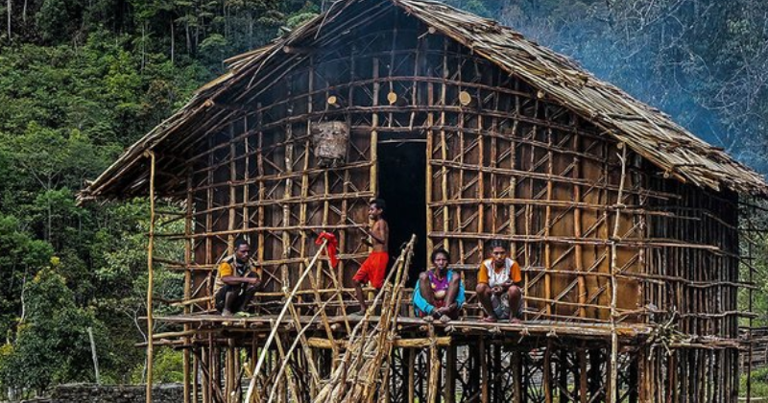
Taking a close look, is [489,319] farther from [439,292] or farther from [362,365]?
[362,365]

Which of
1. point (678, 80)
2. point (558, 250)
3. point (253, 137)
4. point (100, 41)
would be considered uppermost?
point (100, 41)

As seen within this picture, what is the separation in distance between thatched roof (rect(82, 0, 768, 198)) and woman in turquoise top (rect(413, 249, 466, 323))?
202 cm

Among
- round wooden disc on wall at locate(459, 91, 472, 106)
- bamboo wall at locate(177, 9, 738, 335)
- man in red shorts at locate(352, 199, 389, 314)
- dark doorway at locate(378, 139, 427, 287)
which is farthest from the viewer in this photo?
dark doorway at locate(378, 139, 427, 287)

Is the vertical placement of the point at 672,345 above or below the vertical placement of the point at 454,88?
below

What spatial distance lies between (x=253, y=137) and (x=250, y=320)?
241 cm

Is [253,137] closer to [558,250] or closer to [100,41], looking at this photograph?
[558,250]

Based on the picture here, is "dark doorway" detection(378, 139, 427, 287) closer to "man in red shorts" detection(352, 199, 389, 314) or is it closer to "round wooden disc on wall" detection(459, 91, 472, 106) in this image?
"round wooden disc on wall" detection(459, 91, 472, 106)

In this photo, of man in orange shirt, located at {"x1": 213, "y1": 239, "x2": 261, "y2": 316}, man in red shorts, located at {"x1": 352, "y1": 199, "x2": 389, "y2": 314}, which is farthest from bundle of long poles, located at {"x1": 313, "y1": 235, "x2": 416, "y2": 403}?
man in orange shirt, located at {"x1": 213, "y1": 239, "x2": 261, "y2": 316}

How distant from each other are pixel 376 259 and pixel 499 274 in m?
1.35

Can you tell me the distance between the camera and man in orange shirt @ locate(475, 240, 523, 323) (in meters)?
12.1

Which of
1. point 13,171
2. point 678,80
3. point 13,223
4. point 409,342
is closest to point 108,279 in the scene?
point 13,223

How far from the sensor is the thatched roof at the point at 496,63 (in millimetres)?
11938

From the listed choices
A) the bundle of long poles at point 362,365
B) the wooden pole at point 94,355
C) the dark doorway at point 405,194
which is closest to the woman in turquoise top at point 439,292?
the bundle of long poles at point 362,365

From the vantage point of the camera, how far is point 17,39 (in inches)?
1777
